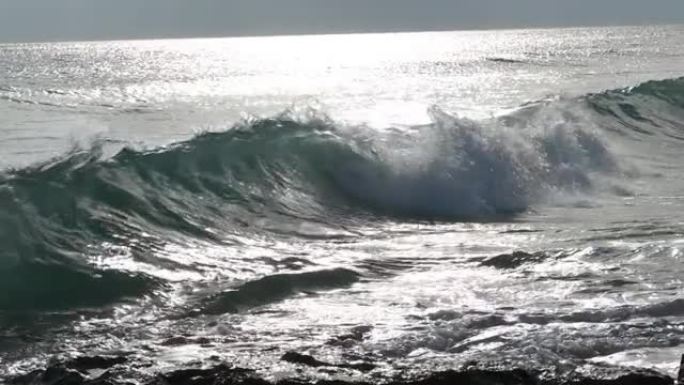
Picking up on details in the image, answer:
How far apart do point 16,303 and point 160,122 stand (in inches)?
615

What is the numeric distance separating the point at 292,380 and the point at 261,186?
7.07m

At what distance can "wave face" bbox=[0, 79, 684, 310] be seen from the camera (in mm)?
7895

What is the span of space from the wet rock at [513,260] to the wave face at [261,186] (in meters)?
2.57

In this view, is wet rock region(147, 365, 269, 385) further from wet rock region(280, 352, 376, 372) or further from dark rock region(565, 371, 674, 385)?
dark rock region(565, 371, 674, 385)

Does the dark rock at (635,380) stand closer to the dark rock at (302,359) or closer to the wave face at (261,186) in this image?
the dark rock at (302,359)

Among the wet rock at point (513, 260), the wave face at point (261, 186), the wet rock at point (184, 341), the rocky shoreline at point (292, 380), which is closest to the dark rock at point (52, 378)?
the rocky shoreline at point (292, 380)

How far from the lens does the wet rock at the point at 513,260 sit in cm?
787

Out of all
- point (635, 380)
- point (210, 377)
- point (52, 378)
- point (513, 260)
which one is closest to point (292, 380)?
point (210, 377)

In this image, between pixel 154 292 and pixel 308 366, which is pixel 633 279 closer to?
pixel 308 366

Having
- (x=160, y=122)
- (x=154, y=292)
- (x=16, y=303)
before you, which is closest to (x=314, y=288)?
(x=154, y=292)

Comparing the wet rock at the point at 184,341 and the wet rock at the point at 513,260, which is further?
the wet rock at the point at 513,260

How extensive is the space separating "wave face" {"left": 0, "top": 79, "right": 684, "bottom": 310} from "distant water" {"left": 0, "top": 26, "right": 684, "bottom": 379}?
0.04 meters

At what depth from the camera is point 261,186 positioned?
11.8 m

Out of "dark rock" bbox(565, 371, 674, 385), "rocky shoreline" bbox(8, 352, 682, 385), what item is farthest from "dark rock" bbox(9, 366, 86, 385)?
"dark rock" bbox(565, 371, 674, 385)
